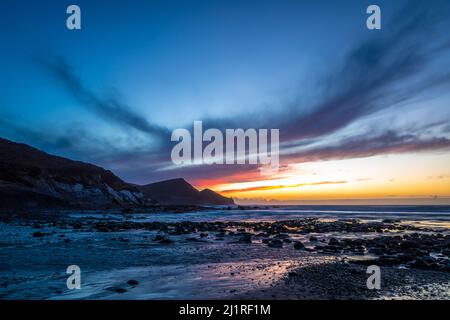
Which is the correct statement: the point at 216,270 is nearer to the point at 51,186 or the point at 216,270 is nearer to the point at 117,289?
the point at 117,289

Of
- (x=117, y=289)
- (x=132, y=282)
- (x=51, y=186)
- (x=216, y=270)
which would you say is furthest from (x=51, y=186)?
(x=117, y=289)

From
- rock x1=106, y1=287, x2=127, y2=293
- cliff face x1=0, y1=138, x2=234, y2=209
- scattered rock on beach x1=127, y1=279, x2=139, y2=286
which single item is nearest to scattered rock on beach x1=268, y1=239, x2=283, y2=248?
scattered rock on beach x1=127, y1=279, x2=139, y2=286

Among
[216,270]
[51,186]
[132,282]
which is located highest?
[51,186]

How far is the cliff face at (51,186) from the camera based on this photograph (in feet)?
193

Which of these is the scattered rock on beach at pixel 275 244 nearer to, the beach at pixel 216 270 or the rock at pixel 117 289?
the beach at pixel 216 270

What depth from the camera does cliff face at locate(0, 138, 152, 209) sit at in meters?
58.9

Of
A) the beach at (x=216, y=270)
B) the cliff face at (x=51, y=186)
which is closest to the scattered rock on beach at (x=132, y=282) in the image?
the beach at (x=216, y=270)

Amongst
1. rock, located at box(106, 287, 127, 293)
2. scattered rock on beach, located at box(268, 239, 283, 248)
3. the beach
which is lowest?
scattered rock on beach, located at box(268, 239, 283, 248)

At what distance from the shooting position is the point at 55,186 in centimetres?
7738

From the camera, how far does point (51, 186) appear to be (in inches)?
2963

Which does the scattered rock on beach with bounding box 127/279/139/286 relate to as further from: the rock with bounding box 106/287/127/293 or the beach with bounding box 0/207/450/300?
the rock with bounding box 106/287/127/293
